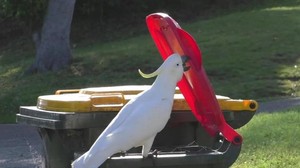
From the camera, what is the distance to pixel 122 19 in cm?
2552

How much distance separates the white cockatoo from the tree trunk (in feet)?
40.2

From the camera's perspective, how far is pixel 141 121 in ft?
17.9

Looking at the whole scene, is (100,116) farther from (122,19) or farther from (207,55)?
(122,19)

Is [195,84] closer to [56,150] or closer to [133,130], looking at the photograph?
[133,130]

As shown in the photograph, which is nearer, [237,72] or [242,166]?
[242,166]

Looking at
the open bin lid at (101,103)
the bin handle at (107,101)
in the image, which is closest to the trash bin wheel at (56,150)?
the open bin lid at (101,103)

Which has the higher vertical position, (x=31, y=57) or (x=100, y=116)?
(x=100, y=116)

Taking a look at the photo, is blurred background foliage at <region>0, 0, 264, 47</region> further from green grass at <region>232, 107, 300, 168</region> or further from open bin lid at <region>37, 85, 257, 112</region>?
open bin lid at <region>37, 85, 257, 112</region>

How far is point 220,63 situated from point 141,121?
12.3 metres

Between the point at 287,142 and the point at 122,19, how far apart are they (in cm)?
1702

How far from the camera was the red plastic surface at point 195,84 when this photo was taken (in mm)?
5820

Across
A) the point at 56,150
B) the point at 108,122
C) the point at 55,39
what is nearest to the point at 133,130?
the point at 108,122

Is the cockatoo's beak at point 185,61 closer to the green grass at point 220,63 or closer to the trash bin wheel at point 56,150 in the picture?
the trash bin wheel at point 56,150

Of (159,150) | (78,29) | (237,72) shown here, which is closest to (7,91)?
(237,72)
